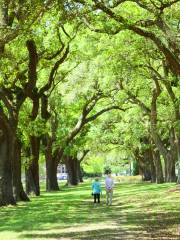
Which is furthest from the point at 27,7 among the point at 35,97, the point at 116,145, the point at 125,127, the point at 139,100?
the point at 116,145

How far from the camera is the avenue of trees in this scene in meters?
16.6

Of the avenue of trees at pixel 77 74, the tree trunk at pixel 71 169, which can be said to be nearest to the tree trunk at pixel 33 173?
the avenue of trees at pixel 77 74

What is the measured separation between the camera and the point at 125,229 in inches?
618

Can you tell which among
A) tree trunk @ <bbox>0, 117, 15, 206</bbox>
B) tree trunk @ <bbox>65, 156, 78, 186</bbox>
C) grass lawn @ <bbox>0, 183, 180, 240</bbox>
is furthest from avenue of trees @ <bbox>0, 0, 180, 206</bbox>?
tree trunk @ <bbox>65, 156, 78, 186</bbox>

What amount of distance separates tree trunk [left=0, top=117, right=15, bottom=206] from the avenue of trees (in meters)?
0.05

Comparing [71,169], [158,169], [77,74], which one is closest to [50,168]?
[158,169]

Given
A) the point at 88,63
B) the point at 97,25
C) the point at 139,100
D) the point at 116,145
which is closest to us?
the point at 97,25

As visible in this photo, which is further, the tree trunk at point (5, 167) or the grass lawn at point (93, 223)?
the tree trunk at point (5, 167)

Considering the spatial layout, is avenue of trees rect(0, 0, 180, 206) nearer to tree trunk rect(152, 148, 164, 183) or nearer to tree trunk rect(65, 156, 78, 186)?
tree trunk rect(152, 148, 164, 183)

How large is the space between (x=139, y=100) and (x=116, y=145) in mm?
23473

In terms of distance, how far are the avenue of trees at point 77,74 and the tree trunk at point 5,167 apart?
5 cm

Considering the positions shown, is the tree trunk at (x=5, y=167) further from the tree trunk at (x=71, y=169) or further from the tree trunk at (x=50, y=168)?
the tree trunk at (x=71, y=169)

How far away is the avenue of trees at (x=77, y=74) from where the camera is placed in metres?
16.6

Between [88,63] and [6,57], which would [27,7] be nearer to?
[6,57]
